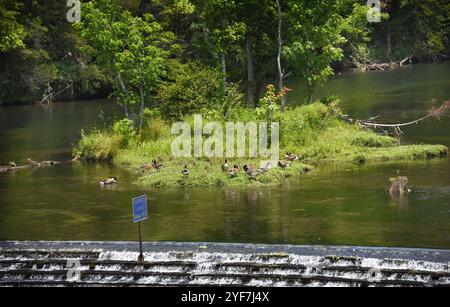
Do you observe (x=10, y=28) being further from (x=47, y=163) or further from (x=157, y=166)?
(x=157, y=166)

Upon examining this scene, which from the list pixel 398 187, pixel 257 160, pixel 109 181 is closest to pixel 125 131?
pixel 109 181

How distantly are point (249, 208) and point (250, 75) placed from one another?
53.2 ft

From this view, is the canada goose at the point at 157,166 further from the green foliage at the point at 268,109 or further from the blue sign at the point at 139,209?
the blue sign at the point at 139,209

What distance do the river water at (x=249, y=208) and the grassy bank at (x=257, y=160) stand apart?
33.0 inches

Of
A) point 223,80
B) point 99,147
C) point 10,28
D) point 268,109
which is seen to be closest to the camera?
point 268,109

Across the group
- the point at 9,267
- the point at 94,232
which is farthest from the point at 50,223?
the point at 9,267

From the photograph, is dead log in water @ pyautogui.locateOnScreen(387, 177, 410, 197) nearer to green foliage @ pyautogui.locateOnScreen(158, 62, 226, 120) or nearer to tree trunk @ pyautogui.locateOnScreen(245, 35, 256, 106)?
green foliage @ pyautogui.locateOnScreen(158, 62, 226, 120)

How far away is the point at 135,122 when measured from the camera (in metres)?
39.9

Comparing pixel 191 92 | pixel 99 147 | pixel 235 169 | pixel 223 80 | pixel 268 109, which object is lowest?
pixel 235 169

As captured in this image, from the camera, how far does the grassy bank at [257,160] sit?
31609 mm

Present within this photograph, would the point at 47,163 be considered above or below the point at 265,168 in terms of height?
below

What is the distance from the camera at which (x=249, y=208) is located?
89.8 feet

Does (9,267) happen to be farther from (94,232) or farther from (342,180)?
(342,180)

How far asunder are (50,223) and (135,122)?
1372cm
